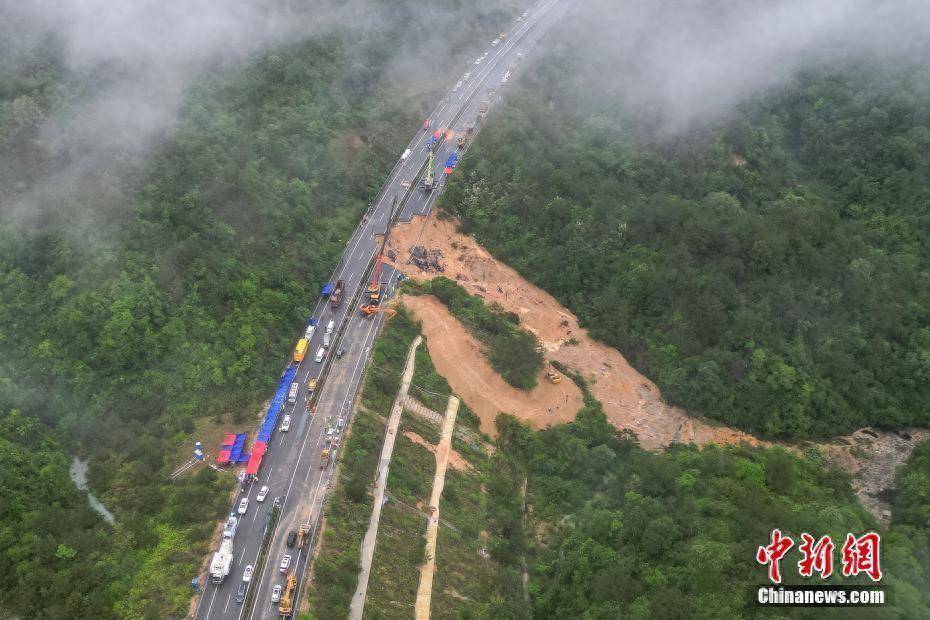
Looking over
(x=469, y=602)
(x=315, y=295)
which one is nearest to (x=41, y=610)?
(x=469, y=602)

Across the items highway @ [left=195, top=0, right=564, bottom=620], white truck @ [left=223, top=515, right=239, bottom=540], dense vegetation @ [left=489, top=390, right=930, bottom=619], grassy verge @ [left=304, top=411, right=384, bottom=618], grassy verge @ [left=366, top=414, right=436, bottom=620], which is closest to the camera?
dense vegetation @ [left=489, top=390, right=930, bottom=619]

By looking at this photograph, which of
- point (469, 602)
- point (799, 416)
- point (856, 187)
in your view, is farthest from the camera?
point (856, 187)

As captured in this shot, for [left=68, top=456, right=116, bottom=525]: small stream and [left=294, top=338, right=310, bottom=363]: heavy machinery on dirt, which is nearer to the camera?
[left=68, top=456, right=116, bottom=525]: small stream

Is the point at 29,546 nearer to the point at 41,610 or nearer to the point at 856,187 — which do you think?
the point at 41,610

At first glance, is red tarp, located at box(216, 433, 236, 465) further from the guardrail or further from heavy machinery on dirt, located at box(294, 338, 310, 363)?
heavy machinery on dirt, located at box(294, 338, 310, 363)

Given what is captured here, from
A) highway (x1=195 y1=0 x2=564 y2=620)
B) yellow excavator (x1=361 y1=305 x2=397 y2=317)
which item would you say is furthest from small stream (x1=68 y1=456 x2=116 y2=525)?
yellow excavator (x1=361 y1=305 x2=397 y2=317)

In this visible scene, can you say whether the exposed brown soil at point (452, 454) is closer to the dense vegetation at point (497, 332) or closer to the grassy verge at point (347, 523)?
the grassy verge at point (347, 523)
